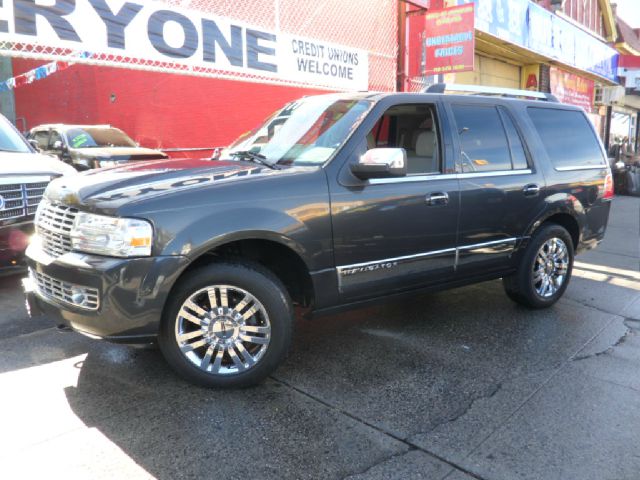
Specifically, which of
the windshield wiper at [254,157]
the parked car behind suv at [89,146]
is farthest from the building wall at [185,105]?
the windshield wiper at [254,157]

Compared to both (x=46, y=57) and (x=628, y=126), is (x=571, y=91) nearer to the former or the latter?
(x=628, y=126)

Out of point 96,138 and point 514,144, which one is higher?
point 96,138

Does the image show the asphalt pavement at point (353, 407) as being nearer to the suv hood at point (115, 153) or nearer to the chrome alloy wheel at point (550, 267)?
the chrome alloy wheel at point (550, 267)

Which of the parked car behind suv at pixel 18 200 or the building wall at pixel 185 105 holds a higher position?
the building wall at pixel 185 105

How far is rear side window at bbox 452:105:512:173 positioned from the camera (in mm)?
4352

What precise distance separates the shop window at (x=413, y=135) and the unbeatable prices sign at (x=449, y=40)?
22.6 ft

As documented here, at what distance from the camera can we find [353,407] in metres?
3.21

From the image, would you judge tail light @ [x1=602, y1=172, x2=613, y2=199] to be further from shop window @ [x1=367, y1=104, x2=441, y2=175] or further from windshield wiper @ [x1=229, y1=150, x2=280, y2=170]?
windshield wiper @ [x1=229, y1=150, x2=280, y2=170]

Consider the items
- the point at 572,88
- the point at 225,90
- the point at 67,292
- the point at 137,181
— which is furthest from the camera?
the point at 572,88

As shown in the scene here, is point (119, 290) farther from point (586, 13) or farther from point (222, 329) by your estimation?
point (586, 13)

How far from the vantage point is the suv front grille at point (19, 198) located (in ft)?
16.5

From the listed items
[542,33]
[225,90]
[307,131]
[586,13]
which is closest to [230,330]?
[307,131]

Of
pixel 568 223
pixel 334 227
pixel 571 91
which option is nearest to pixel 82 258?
pixel 334 227

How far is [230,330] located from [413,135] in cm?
235
